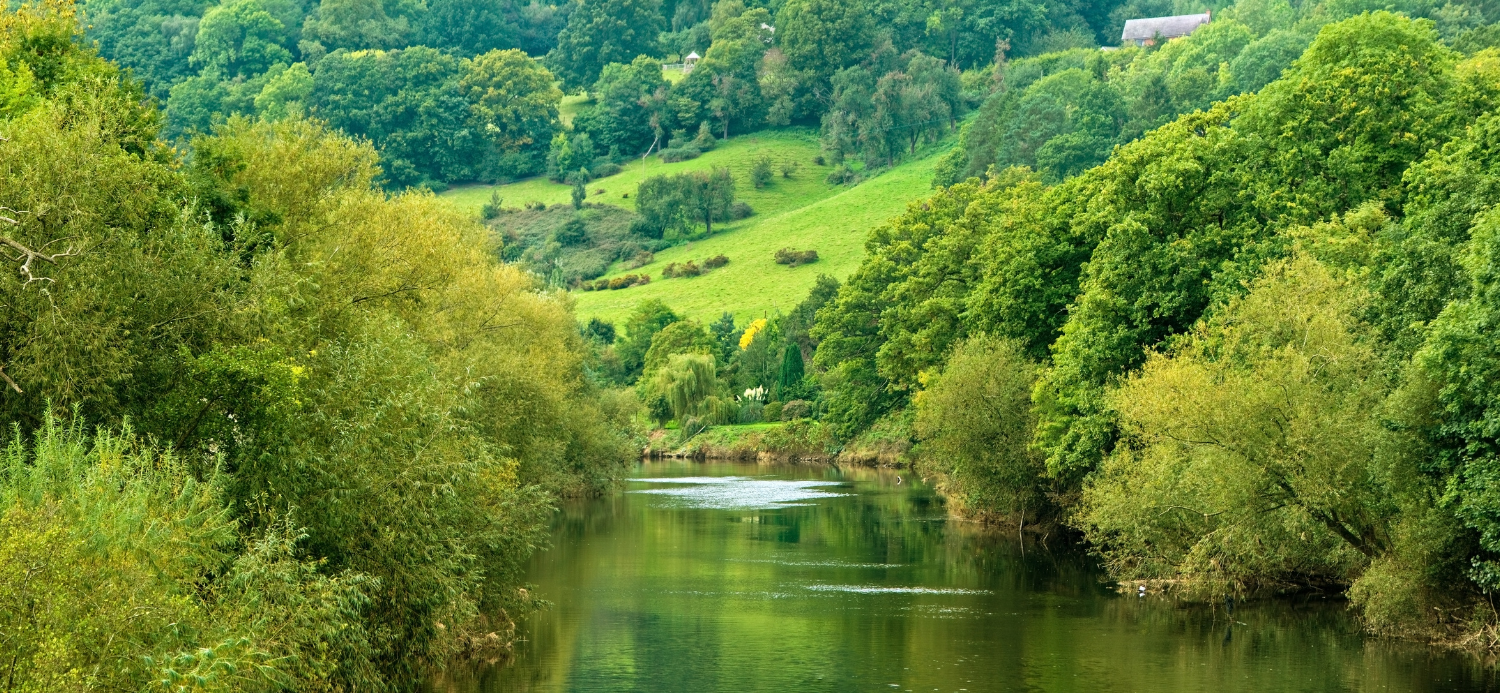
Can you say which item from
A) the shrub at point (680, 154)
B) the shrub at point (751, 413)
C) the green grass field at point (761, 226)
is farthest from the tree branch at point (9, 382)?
the shrub at point (680, 154)

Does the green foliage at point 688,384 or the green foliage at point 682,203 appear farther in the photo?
the green foliage at point 682,203

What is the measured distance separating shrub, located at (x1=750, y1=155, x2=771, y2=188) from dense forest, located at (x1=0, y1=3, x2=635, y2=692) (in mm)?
120502

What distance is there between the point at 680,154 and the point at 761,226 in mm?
28492

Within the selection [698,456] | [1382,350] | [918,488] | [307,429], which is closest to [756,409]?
[698,456]

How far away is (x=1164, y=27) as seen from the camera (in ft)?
588

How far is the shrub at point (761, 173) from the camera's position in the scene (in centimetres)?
15500

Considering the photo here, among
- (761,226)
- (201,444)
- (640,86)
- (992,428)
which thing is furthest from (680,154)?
(201,444)

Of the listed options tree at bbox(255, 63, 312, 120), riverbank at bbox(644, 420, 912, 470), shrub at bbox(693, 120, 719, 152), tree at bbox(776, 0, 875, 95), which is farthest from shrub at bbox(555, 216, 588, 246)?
riverbank at bbox(644, 420, 912, 470)

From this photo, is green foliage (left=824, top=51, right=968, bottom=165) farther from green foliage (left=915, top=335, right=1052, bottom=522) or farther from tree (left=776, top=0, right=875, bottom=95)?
green foliage (left=915, top=335, right=1052, bottom=522)

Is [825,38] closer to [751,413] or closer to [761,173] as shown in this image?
[761,173]

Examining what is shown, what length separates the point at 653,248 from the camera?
144 metres

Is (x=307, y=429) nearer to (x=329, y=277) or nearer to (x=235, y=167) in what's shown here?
(x=329, y=277)

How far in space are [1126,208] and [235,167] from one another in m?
28.9

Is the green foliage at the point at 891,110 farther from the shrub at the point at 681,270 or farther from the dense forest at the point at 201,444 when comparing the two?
the dense forest at the point at 201,444
